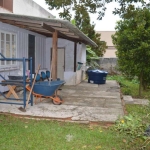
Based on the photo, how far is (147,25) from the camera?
33.1 ft

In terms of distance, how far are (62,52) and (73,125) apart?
26.8 ft

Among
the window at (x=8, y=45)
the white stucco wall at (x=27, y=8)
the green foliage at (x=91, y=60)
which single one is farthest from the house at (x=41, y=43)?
the green foliage at (x=91, y=60)

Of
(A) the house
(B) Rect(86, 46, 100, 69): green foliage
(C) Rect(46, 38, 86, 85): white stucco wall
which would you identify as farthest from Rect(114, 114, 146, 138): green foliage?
(B) Rect(86, 46, 100, 69): green foliage

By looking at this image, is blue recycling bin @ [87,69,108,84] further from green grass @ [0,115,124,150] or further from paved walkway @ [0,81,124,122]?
green grass @ [0,115,124,150]

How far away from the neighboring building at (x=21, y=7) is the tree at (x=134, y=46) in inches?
203

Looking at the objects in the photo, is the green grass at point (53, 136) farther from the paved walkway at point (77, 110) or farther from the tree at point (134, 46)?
the tree at point (134, 46)

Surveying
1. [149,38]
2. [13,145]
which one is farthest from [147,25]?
[13,145]

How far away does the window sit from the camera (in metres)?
8.76

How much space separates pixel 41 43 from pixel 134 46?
17.1 feet

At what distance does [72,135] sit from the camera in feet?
15.9

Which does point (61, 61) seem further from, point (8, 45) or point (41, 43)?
point (8, 45)

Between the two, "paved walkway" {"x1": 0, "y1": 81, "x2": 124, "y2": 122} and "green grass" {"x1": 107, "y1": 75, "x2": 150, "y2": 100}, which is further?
"green grass" {"x1": 107, "y1": 75, "x2": 150, "y2": 100}

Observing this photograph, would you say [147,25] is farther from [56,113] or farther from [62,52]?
[56,113]

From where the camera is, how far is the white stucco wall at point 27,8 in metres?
11.3
